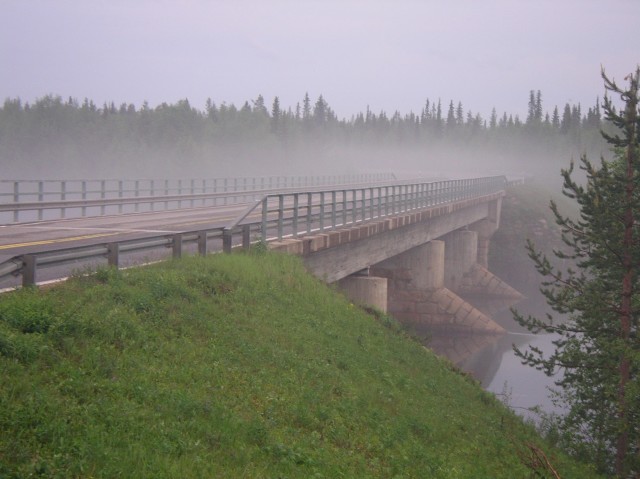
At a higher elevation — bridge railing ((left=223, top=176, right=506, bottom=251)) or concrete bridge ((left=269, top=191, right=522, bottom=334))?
bridge railing ((left=223, top=176, right=506, bottom=251))

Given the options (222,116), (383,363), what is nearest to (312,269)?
(383,363)

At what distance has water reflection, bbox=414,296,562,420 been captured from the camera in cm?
2798

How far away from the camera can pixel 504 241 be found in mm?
62031

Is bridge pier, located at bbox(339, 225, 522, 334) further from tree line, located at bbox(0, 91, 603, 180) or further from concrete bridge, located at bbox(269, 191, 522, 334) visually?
tree line, located at bbox(0, 91, 603, 180)

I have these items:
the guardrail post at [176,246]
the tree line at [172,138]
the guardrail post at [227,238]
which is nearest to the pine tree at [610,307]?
the guardrail post at [227,238]

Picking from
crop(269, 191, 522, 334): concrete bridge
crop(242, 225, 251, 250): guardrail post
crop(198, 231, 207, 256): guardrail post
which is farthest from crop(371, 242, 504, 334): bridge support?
crop(198, 231, 207, 256): guardrail post

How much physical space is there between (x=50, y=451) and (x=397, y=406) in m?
6.61

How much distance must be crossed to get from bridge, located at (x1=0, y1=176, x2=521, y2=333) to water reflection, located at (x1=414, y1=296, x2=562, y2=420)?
1406 millimetres

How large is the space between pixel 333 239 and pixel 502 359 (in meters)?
17.1

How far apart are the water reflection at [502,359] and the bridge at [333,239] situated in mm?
1406

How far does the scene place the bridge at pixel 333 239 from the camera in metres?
14.9

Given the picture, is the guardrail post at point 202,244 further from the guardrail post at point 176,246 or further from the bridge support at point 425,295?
the bridge support at point 425,295

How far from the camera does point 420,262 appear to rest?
39000mm

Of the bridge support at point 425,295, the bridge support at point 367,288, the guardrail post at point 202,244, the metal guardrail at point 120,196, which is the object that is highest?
the guardrail post at point 202,244
